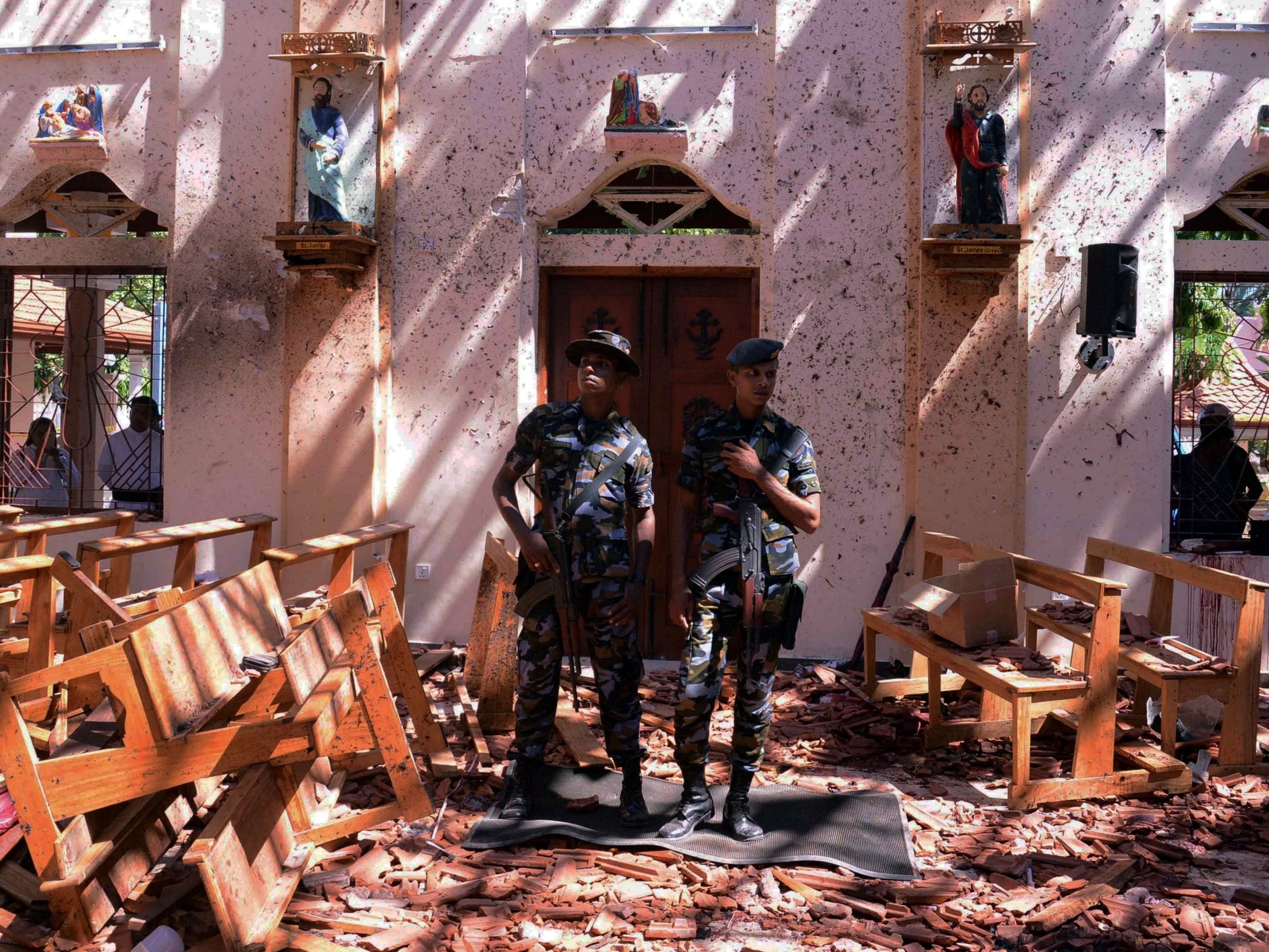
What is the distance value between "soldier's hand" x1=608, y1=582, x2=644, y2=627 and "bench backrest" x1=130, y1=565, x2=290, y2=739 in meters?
1.61

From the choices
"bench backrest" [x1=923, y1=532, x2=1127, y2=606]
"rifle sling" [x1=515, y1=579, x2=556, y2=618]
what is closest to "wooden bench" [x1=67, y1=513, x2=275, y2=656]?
"rifle sling" [x1=515, y1=579, x2=556, y2=618]

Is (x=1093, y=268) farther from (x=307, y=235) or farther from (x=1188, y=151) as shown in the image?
(x=307, y=235)

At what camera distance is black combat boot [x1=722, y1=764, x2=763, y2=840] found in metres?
4.66

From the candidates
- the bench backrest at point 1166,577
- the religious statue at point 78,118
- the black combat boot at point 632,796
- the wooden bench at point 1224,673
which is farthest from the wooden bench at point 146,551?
the bench backrest at point 1166,577

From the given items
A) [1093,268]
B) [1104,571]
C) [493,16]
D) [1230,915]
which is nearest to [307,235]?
[493,16]

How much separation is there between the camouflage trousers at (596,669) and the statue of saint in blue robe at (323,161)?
438cm

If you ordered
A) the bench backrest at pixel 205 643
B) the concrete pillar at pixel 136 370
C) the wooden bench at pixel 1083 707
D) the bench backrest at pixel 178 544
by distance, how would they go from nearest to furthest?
the bench backrest at pixel 205 643, the wooden bench at pixel 1083 707, the bench backrest at pixel 178 544, the concrete pillar at pixel 136 370

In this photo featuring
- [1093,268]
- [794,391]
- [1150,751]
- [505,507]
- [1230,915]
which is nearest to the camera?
[1230,915]

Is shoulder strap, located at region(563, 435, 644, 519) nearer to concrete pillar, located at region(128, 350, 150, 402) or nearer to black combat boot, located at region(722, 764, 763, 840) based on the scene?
black combat boot, located at region(722, 764, 763, 840)

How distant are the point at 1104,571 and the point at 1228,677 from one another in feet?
7.40

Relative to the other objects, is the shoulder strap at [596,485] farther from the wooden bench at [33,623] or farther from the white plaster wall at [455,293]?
the white plaster wall at [455,293]

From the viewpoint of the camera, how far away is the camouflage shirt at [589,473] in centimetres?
473

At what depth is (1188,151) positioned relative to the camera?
7.85 m

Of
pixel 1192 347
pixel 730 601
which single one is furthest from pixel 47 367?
pixel 1192 347
